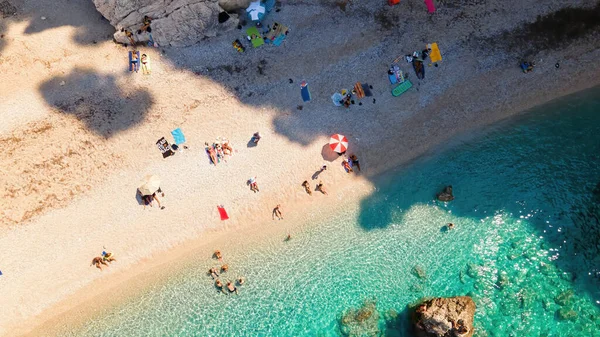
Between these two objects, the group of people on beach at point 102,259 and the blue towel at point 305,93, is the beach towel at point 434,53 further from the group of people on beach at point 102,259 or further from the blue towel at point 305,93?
the group of people on beach at point 102,259

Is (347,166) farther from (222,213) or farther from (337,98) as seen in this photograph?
(222,213)

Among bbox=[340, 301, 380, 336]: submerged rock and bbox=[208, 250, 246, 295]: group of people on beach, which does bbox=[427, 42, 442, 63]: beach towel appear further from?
bbox=[208, 250, 246, 295]: group of people on beach

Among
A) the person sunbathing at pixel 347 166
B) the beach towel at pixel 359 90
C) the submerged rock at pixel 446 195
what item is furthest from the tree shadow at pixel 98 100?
the submerged rock at pixel 446 195

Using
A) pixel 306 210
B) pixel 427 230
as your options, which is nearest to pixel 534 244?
pixel 427 230

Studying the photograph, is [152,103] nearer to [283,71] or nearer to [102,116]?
[102,116]

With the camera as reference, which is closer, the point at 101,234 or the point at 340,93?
the point at 101,234

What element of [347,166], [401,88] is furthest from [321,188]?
[401,88]

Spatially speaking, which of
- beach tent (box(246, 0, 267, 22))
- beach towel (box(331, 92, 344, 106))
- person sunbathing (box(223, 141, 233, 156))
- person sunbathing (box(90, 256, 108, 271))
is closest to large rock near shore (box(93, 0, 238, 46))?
beach tent (box(246, 0, 267, 22))
